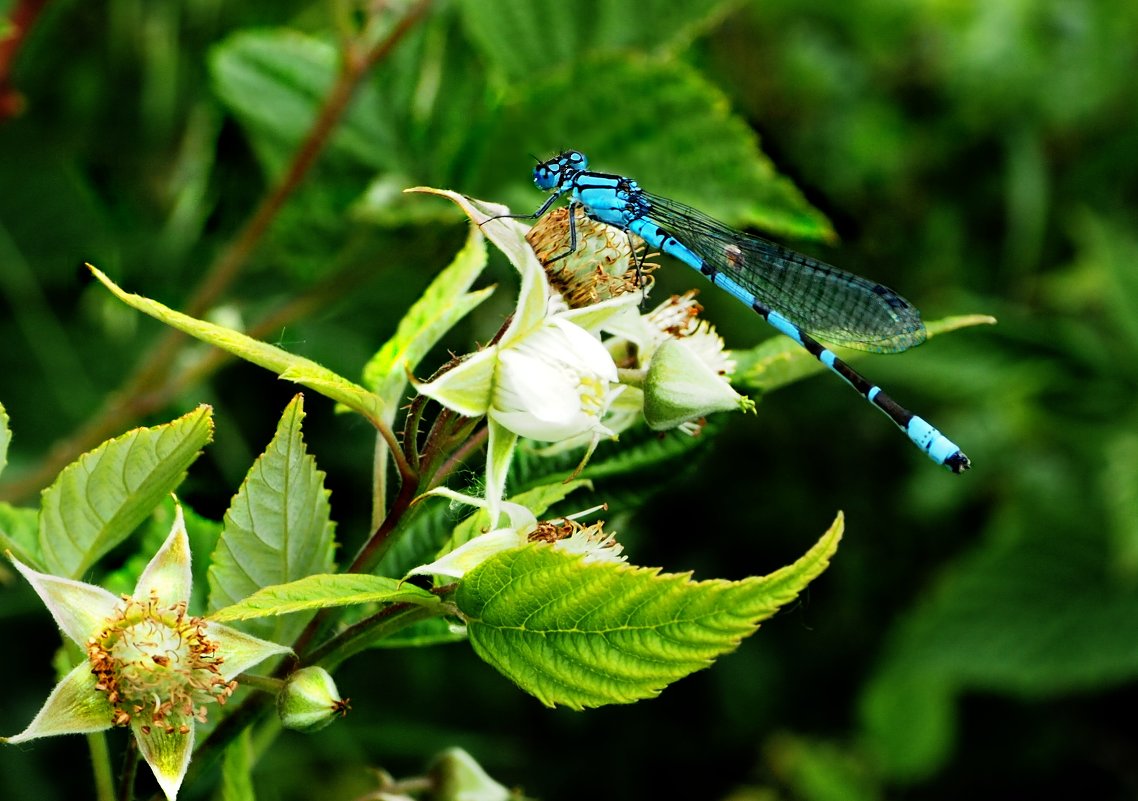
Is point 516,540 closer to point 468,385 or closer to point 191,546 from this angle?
point 468,385

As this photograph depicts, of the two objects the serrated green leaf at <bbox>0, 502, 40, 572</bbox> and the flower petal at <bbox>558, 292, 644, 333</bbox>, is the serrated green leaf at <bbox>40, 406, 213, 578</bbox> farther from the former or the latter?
the flower petal at <bbox>558, 292, 644, 333</bbox>

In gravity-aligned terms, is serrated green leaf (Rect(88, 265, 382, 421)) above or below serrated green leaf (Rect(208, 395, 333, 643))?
above

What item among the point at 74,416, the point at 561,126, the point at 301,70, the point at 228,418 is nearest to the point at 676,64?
the point at 561,126

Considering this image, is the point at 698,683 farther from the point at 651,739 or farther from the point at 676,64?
the point at 676,64

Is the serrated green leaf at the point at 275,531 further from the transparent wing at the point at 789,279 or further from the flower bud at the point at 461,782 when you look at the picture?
the transparent wing at the point at 789,279

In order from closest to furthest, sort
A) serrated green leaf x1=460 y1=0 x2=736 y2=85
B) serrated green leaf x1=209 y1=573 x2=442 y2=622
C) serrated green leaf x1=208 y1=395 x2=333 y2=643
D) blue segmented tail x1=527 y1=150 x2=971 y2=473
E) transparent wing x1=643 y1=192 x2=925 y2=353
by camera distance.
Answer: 1. serrated green leaf x1=209 y1=573 x2=442 y2=622
2. serrated green leaf x1=208 y1=395 x2=333 y2=643
3. blue segmented tail x1=527 y1=150 x2=971 y2=473
4. transparent wing x1=643 y1=192 x2=925 y2=353
5. serrated green leaf x1=460 y1=0 x2=736 y2=85

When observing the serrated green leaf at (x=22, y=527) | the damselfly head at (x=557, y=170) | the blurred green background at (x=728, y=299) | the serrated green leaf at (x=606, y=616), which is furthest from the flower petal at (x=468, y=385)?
the blurred green background at (x=728, y=299)

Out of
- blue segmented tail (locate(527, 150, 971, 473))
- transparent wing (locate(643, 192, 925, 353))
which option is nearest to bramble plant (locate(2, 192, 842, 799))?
blue segmented tail (locate(527, 150, 971, 473))
